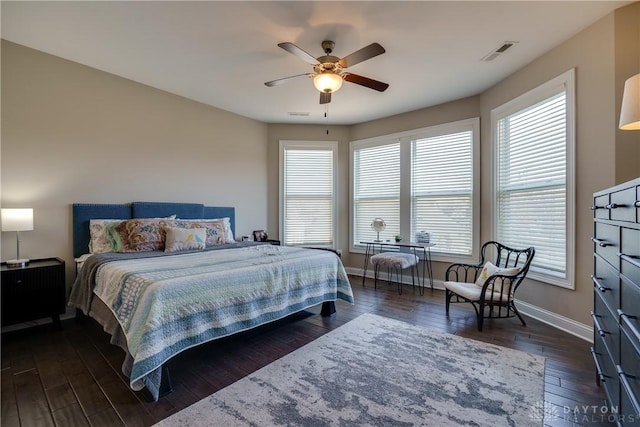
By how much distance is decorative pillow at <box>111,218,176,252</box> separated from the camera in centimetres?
330

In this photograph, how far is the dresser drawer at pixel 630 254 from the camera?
1.17 metres

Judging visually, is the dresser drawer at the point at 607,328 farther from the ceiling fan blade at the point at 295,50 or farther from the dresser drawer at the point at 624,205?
the ceiling fan blade at the point at 295,50

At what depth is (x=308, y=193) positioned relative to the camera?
5.78 metres

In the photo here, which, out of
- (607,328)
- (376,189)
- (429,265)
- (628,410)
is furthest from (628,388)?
(376,189)

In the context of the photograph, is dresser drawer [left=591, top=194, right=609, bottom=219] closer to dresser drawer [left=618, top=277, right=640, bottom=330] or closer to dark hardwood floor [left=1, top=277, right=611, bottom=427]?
dresser drawer [left=618, top=277, right=640, bottom=330]

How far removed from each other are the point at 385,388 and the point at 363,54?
2593 millimetres

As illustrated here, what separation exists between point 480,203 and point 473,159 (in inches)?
26.1

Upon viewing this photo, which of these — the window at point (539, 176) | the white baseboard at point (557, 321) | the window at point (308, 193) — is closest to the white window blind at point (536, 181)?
the window at point (539, 176)

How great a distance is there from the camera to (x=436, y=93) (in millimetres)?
4285

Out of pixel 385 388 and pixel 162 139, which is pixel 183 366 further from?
pixel 162 139

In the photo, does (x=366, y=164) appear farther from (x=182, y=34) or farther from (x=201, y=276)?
(x=201, y=276)

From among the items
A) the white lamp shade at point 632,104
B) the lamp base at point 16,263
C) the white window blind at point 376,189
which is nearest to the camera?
the white lamp shade at point 632,104

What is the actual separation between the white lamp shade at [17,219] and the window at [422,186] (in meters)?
4.53

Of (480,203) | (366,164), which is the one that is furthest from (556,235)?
(366,164)
